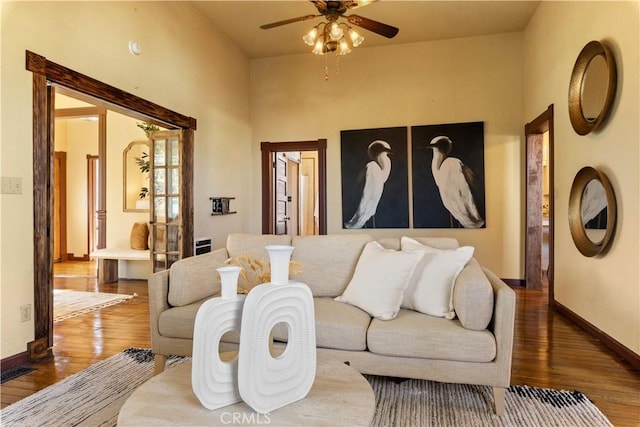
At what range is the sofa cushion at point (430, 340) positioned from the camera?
1863 mm

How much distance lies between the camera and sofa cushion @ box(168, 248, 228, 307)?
2.38 m

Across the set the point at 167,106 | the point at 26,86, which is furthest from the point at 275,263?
the point at 167,106

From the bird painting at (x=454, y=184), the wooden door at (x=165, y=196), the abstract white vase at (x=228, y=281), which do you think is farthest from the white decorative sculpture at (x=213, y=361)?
the bird painting at (x=454, y=184)

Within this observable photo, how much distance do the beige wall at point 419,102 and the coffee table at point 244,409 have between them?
4143mm

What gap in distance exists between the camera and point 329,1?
9.28 feet

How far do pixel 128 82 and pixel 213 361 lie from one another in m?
3.15

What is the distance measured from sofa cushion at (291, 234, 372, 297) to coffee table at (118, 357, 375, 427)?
1.19 m

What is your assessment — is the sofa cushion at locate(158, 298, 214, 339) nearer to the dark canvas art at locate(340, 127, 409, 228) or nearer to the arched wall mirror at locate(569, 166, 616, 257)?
the arched wall mirror at locate(569, 166, 616, 257)

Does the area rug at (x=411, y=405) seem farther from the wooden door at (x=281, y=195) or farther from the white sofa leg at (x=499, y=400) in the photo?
the wooden door at (x=281, y=195)

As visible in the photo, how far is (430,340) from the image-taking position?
1918 mm

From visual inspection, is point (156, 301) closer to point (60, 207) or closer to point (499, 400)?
point (499, 400)

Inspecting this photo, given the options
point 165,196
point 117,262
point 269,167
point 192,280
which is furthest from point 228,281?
point 117,262

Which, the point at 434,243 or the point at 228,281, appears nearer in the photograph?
the point at 228,281

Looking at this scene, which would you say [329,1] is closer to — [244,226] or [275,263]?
[275,263]
